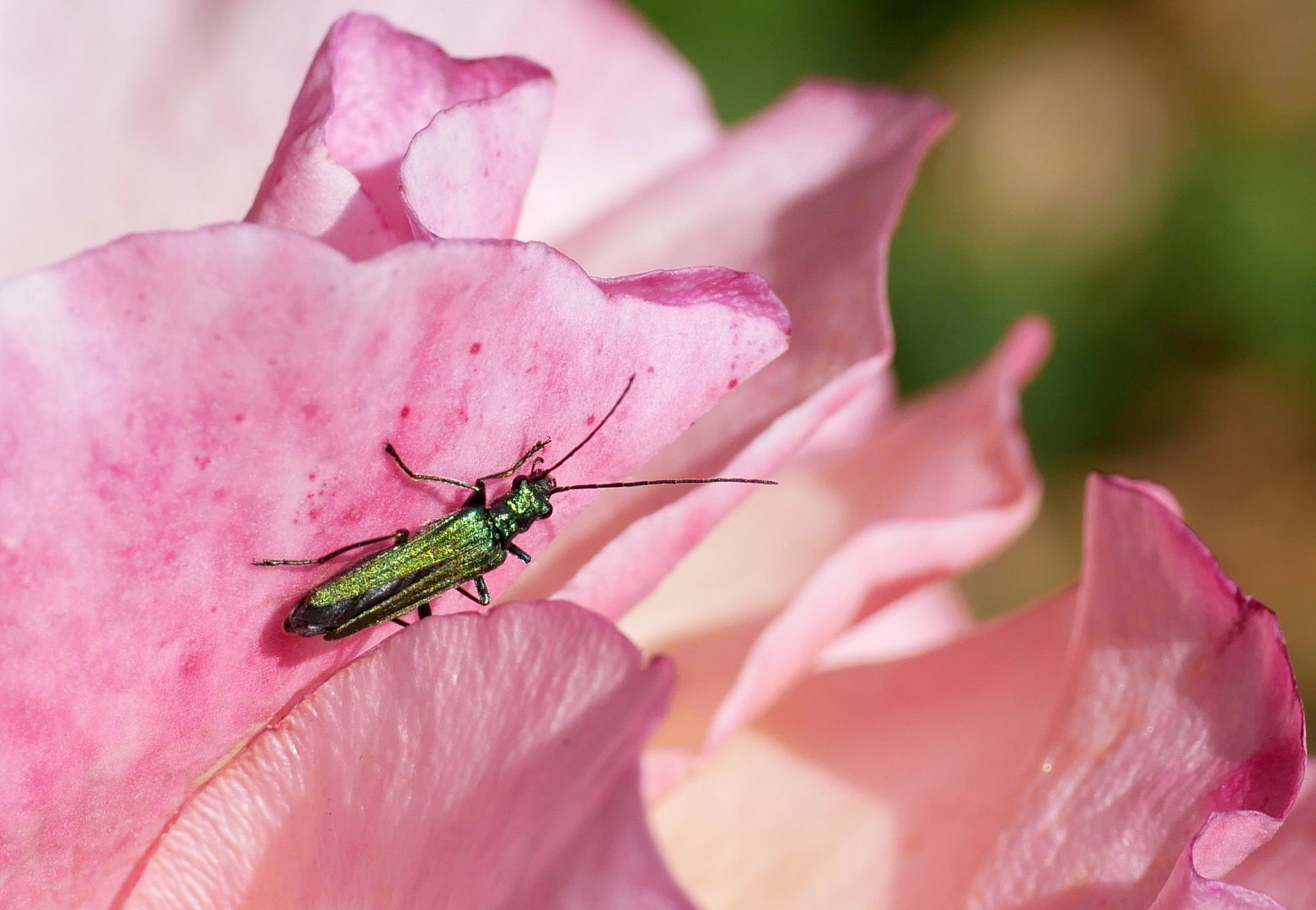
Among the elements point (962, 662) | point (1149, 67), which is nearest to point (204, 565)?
point (962, 662)

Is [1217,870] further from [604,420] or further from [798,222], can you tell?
[798,222]

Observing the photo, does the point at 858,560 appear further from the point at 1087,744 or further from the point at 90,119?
the point at 90,119

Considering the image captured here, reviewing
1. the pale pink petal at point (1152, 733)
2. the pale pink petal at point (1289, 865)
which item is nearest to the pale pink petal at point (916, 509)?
the pale pink petal at point (1152, 733)

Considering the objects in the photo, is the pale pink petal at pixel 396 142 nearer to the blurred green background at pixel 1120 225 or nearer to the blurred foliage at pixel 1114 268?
the blurred green background at pixel 1120 225

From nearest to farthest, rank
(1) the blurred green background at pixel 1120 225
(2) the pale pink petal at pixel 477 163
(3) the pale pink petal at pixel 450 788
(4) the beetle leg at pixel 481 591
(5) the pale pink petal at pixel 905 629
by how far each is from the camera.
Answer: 1. (3) the pale pink petal at pixel 450 788
2. (2) the pale pink petal at pixel 477 163
3. (4) the beetle leg at pixel 481 591
4. (5) the pale pink petal at pixel 905 629
5. (1) the blurred green background at pixel 1120 225

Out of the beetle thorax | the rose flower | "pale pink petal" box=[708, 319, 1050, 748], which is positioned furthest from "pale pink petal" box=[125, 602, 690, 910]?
"pale pink petal" box=[708, 319, 1050, 748]

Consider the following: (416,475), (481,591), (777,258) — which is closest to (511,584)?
(481,591)

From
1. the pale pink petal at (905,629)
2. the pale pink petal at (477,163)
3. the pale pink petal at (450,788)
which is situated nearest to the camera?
the pale pink petal at (450,788)

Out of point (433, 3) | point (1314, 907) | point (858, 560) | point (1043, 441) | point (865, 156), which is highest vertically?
point (433, 3)
